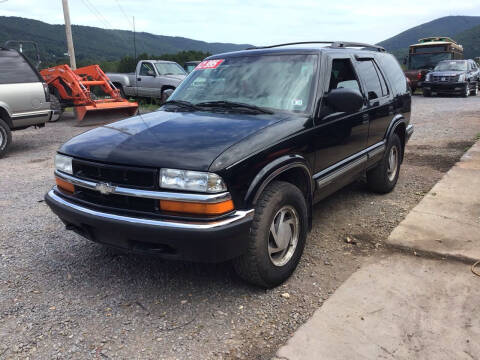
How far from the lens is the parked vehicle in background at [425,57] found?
21.2m

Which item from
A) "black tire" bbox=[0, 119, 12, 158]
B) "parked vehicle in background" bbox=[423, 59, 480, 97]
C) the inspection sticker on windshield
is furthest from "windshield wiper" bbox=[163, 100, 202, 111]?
"parked vehicle in background" bbox=[423, 59, 480, 97]

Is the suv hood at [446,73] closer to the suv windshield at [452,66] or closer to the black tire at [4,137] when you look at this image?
the suv windshield at [452,66]

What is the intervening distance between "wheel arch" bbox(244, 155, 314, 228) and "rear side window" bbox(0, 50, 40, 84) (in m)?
6.89

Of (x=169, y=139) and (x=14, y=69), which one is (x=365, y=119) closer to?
(x=169, y=139)

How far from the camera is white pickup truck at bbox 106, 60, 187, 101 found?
590 inches

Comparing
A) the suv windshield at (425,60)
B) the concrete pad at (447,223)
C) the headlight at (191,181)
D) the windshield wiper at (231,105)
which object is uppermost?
the suv windshield at (425,60)

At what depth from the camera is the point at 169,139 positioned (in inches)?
113

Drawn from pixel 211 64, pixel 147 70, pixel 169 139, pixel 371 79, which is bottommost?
pixel 169 139

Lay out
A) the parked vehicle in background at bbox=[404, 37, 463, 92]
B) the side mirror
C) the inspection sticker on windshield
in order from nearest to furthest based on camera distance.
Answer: the side mirror < the inspection sticker on windshield < the parked vehicle in background at bbox=[404, 37, 463, 92]

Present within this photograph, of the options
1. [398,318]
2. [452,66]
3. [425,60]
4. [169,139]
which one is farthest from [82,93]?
[425,60]

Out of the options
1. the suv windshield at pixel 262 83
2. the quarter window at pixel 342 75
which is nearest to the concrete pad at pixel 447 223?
the quarter window at pixel 342 75

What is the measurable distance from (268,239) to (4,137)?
22.8ft

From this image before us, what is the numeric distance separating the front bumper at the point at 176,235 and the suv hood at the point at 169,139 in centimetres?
36

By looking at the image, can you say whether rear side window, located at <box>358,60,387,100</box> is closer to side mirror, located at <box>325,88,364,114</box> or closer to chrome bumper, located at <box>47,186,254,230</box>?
side mirror, located at <box>325,88,364,114</box>
